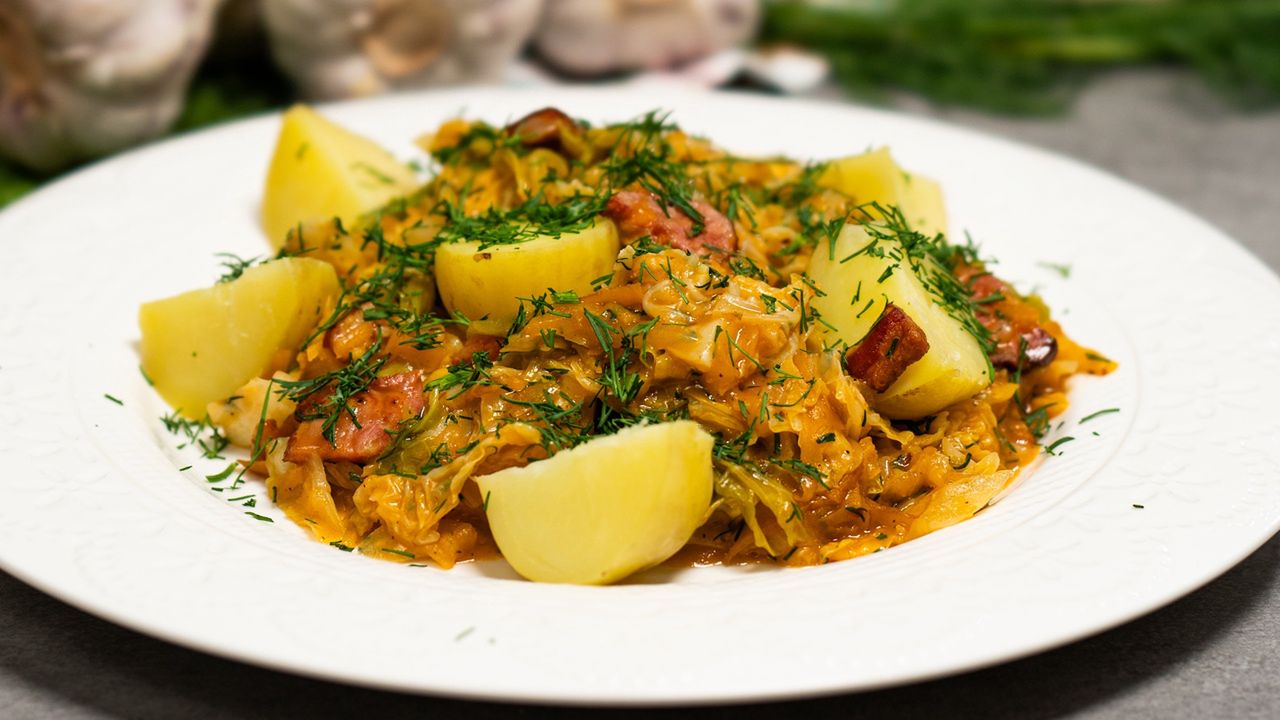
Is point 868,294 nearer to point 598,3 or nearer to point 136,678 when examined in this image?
point 136,678

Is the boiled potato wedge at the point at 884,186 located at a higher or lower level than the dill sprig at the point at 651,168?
lower

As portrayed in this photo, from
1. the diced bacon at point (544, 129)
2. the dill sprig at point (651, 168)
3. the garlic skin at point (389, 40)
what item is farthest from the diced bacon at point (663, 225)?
the garlic skin at point (389, 40)

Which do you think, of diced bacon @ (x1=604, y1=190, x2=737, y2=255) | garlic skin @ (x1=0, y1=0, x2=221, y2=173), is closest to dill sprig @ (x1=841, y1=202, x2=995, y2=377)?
diced bacon @ (x1=604, y1=190, x2=737, y2=255)

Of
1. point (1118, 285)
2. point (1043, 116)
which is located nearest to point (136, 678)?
point (1118, 285)

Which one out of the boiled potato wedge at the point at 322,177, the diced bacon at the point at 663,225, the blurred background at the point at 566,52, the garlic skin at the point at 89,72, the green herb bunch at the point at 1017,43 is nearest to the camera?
the diced bacon at the point at 663,225

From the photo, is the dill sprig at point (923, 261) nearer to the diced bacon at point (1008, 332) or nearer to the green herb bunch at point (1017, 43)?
the diced bacon at point (1008, 332)
